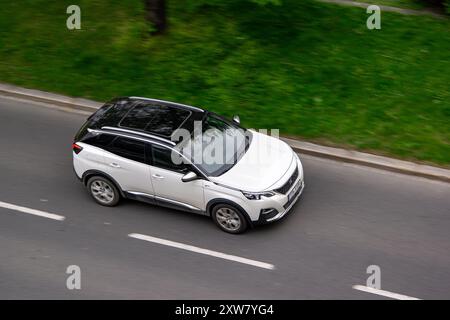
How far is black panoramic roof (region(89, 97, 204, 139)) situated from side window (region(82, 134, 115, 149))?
0.60 feet

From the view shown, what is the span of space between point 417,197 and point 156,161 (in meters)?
4.94

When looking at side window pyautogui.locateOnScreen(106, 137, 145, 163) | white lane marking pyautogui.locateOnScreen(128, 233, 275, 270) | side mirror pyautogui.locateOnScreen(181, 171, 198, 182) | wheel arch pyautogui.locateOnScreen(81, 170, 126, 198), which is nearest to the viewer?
white lane marking pyautogui.locateOnScreen(128, 233, 275, 270)

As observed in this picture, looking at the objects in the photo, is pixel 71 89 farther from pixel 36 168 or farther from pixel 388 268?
pixel 388 268

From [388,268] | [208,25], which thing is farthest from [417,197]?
[208,25]

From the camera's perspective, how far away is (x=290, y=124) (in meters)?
14.3

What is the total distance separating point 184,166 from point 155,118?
119 cm

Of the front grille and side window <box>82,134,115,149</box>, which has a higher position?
side window <box>82,134,115,149</box>

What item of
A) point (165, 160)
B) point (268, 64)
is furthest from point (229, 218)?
point (268, 64)

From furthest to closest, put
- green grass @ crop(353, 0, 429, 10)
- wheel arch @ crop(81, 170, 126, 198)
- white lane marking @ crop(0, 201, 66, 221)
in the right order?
1. green grass @ crop(353, 0, 429, 10)
2. white lane marking @ crop(0, 201, 66, 221)
3. wheel arch @ crop(81, 170, 126, 198)

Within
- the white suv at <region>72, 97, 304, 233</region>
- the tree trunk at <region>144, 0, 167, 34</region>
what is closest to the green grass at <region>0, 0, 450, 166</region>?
the tree trunk at <region>144, 0, 167, 34</region>

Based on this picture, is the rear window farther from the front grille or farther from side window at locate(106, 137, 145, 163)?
the front grille

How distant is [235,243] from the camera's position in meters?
11.5

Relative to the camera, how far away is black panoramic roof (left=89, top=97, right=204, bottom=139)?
11.9 metres

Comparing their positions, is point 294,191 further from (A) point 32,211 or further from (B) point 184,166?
(A) point 32,211
